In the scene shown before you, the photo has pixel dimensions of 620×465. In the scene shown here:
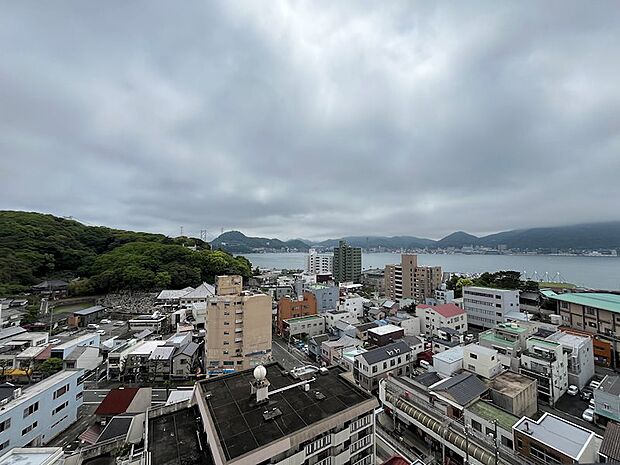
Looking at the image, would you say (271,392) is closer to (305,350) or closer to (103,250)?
(305,350)

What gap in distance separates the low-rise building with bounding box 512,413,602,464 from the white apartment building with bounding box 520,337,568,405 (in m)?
5.70

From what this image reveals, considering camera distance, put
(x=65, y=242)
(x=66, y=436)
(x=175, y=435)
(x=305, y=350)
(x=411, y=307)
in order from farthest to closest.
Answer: (x=65, y=242)
(x=411, y=307)
(x=305, y=350)
(x=66, y=436)
(x=175, y=435)

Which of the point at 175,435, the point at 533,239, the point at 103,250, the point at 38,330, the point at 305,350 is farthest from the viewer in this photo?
the point at 533,239

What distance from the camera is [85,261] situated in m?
45.1

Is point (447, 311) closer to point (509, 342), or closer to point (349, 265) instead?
point (509, 342)

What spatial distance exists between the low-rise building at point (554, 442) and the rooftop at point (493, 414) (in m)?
0.61

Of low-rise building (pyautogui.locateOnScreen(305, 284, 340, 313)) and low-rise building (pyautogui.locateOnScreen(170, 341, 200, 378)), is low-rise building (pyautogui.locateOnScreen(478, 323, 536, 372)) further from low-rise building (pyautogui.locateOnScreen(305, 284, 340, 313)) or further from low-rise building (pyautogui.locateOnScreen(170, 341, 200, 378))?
low-rise building (pyautogui.locateOnScreen(170, 341, 200, 378))

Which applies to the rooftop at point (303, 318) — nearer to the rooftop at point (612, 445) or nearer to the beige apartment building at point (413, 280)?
the beige apartment building at point (413, 280)

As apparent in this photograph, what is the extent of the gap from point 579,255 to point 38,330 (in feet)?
651

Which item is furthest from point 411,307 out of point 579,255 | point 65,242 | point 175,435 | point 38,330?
point 579,255

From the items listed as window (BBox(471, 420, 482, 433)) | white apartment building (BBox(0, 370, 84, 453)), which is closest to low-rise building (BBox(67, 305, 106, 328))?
white apartment building (BBox(0, 370, 84, 453))

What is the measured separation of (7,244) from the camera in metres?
39.8

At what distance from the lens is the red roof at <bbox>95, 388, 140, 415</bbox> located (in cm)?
1234

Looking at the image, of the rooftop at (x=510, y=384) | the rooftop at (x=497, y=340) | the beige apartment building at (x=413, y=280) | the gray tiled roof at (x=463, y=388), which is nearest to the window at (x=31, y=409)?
the gray tiled roof at (x=463, y=388)
